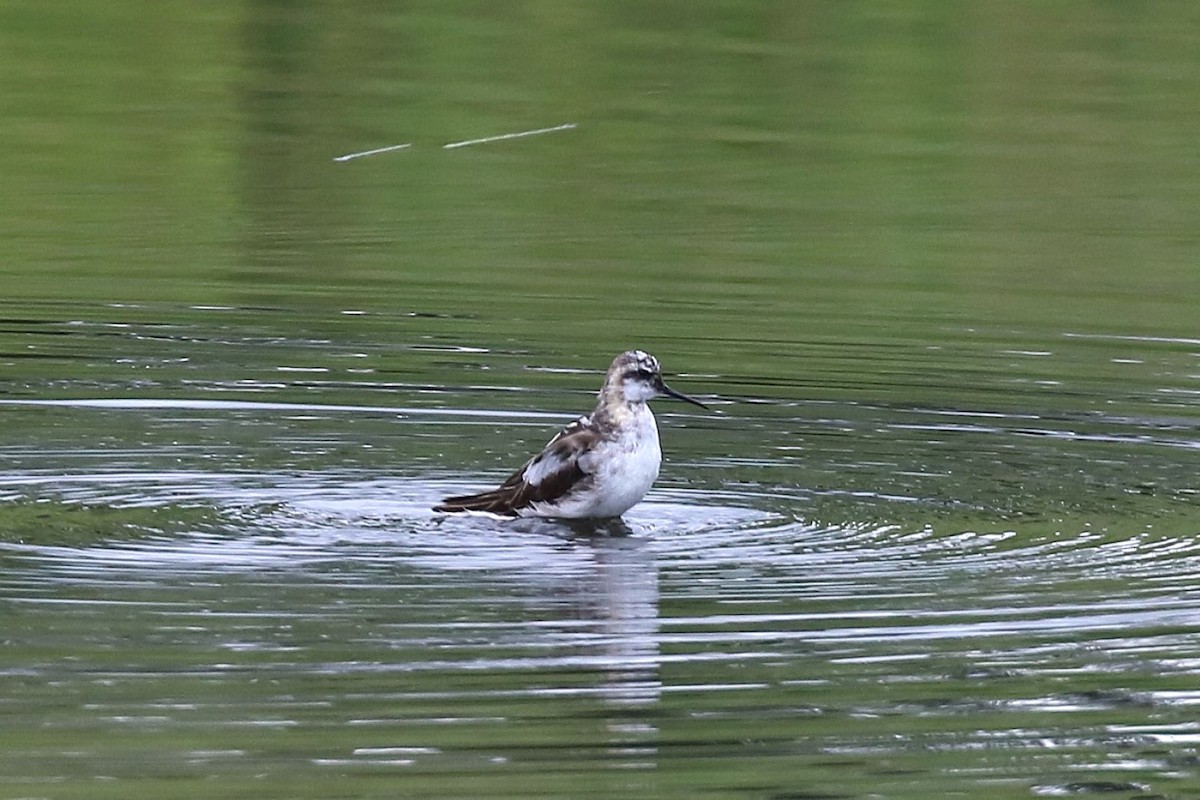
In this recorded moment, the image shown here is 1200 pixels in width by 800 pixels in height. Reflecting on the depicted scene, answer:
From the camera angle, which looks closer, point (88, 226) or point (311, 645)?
point (311, 645)

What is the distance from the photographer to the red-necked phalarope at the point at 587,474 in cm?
1237

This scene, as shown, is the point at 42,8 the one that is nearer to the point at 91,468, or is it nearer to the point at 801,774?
the point at 91,468

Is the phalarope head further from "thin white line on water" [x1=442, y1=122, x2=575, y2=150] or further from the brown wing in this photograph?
"thin white line on water" [x1=442, y1=122, x2=575, y2=150]

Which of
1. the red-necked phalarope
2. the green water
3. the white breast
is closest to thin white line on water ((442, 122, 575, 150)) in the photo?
the green water

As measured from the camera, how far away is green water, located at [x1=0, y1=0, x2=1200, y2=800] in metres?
8.91

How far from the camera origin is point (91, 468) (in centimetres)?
1289

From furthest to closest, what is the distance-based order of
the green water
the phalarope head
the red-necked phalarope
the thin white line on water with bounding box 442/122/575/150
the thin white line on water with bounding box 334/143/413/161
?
the thin white line on water with bounding box 442/122/575/150 → the thin white line on water with bounding box 334/143/413/161 → the phalarope head → the red-necked phalarope → the green water

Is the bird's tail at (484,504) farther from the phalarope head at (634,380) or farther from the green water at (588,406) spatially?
the phalarope head at (634,380)

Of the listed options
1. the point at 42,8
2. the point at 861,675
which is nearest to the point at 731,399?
the point at 861,675

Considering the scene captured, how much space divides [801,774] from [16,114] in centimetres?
1904

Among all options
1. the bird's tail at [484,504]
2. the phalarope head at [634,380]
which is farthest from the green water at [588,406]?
the phalarope head at [634,380]

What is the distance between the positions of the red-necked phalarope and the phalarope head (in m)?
0.09

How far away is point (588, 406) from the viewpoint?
1476 cm

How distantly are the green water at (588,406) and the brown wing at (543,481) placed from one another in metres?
0.15
